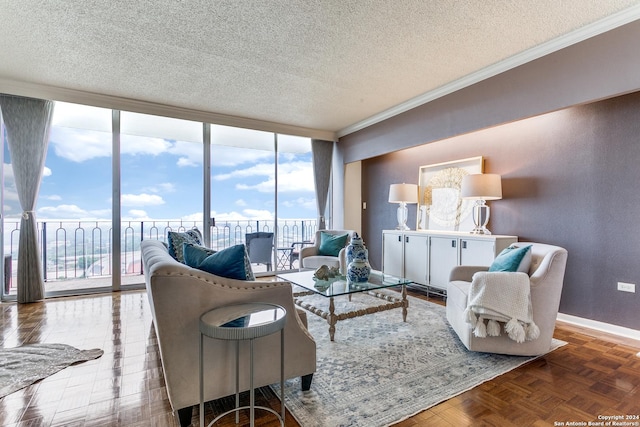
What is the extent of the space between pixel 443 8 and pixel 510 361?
270 cm

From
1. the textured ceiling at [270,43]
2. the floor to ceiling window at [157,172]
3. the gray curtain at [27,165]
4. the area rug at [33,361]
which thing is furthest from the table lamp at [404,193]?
the gray curtain at [27,165]

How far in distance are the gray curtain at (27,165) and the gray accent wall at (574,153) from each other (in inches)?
198

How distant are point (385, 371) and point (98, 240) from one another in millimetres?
5395

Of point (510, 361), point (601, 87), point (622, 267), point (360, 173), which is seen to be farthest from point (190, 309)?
point (360, 173)

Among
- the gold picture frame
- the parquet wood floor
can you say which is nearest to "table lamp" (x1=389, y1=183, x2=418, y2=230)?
the gold picture frame

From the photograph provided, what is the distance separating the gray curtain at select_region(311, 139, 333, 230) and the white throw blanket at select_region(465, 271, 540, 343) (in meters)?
3.83

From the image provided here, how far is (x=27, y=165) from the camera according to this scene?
3.81 m

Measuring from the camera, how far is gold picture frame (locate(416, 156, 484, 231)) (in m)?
4.04

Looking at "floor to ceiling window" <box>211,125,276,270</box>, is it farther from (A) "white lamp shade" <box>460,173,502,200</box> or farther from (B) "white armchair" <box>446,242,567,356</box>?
(B) "white armchair" <box>446,242,567,356</box>

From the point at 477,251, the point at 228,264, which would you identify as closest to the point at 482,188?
the point at 477,251

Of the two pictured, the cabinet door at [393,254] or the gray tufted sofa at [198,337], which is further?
the cabinet door at [393,254]

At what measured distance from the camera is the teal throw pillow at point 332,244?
4.52 metres

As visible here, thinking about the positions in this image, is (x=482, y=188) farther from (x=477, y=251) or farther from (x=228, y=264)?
(x=228, y=264)

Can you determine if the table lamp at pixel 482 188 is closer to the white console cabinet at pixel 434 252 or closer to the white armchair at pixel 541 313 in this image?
the white console cabinet at pixel 434 252
